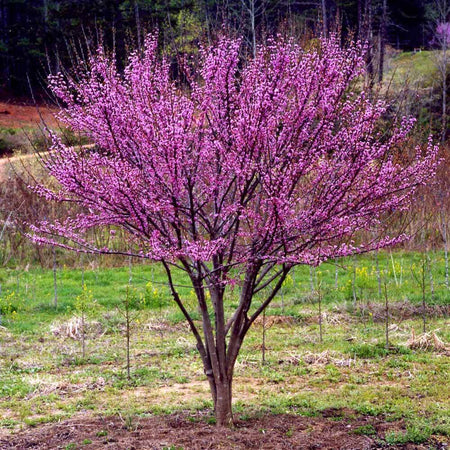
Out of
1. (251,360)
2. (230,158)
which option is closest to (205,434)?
(230,158)

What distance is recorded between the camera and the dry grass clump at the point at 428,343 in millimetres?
8406

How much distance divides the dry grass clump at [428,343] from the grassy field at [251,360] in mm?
30

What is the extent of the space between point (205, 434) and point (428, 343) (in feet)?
13.7

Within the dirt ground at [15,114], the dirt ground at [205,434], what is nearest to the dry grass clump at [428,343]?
the dirt ground at [205,434]

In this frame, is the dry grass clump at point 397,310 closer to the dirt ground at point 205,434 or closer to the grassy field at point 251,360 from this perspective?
the grassy field at point 251,360

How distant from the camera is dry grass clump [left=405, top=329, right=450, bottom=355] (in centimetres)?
841

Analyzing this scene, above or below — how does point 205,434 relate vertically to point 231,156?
below

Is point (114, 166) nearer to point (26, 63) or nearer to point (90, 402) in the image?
point (90, 402)

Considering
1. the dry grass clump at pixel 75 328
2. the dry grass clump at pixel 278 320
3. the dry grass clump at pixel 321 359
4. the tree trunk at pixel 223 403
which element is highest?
the tree trunk at pixel 223 403

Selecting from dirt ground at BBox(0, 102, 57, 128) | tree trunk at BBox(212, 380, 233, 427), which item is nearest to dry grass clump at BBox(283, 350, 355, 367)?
tree trunk at BBox(212, 380, 233, 427)

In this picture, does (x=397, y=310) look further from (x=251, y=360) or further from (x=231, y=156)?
(x=231, y=156)

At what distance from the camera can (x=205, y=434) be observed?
5.47 meters

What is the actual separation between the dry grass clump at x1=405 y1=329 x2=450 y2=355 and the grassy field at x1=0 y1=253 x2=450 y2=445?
0.10 feet

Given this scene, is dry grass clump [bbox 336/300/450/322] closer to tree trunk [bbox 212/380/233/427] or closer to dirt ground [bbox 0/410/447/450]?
dirt ground [bbox 0/410/447/450]
